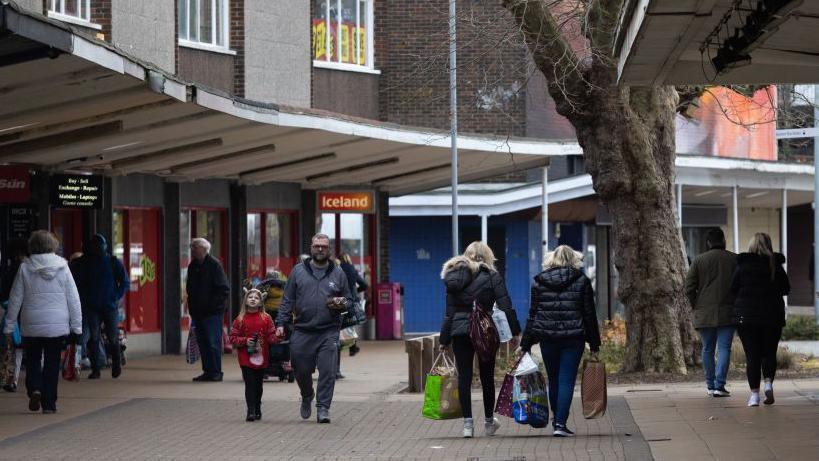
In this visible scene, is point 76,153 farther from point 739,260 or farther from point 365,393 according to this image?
point 739,260

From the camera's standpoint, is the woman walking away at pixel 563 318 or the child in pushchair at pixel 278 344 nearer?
the woman walking away at pixel 563 318

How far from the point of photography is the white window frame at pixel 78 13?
20.8 meters

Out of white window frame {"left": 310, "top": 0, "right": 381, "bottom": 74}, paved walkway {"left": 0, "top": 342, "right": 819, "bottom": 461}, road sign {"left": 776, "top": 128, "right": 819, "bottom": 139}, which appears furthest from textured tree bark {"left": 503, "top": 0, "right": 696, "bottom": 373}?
white window frame {"left": 310, "top": 0, "right": 381, "bottom": 74}

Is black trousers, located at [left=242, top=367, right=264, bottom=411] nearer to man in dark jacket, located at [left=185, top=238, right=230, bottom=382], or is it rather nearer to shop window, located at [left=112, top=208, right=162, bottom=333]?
man in dark jacket, located at [left=185, top=238, right=230, bottom=382]

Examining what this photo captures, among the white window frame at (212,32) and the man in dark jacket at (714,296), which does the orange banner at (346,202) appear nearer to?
the white window frame at (212,32)

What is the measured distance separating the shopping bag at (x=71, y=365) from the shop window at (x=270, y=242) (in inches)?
314

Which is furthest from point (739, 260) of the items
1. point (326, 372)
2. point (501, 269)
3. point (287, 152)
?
point (501, 269)

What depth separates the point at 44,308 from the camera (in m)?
13.8

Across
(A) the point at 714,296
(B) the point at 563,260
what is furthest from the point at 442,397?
(A) the point at 714,296

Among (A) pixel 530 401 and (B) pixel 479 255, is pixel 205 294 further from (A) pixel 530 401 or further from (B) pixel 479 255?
(A) pixel 530 401

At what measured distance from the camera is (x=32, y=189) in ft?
63.7

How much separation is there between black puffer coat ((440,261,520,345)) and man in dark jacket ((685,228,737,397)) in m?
3.20

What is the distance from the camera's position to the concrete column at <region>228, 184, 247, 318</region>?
25.5 meters

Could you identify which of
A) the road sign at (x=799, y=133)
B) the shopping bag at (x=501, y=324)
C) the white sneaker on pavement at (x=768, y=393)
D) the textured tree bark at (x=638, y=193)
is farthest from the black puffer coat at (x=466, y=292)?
the road sign at (x=799, y=133)
